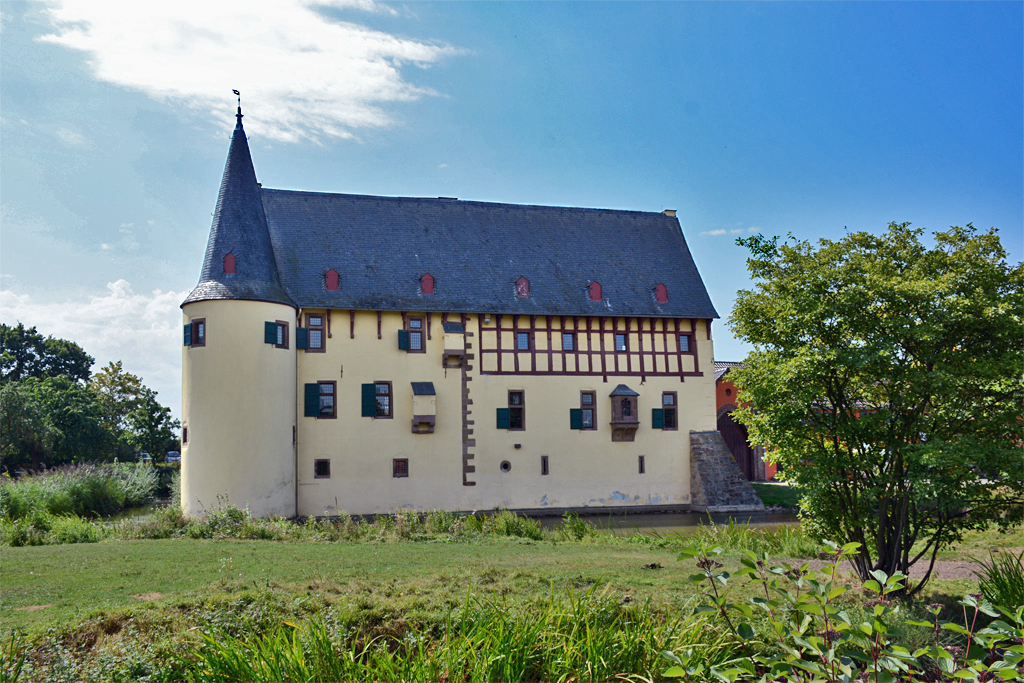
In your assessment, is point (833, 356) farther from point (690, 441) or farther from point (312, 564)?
point (690, 441)

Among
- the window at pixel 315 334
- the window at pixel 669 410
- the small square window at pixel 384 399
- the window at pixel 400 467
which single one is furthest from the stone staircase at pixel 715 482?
the window at pixel 315 334

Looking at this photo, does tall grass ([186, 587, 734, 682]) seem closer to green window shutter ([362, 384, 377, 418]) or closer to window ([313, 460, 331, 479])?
window ([313, 460, 331, 479])

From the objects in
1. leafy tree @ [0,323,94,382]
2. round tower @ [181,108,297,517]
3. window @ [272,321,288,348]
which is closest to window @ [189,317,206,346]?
round tower @ [181,108,297,517]

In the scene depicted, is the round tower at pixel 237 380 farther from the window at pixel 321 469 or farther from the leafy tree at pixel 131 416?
the leafy tree at pixel 131 416

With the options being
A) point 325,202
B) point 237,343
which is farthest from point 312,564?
point 325,202

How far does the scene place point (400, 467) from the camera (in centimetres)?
2256

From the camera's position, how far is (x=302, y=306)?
2205 cm

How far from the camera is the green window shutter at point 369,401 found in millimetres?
22359

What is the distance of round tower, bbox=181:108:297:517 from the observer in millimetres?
19969

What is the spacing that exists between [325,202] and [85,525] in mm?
12898

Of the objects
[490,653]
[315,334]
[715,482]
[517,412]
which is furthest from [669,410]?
[490,653]

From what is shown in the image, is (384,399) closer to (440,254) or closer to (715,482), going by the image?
(440,254)

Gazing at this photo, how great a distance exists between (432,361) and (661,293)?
→ 7.86 m

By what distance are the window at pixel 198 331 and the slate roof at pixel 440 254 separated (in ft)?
2.00
